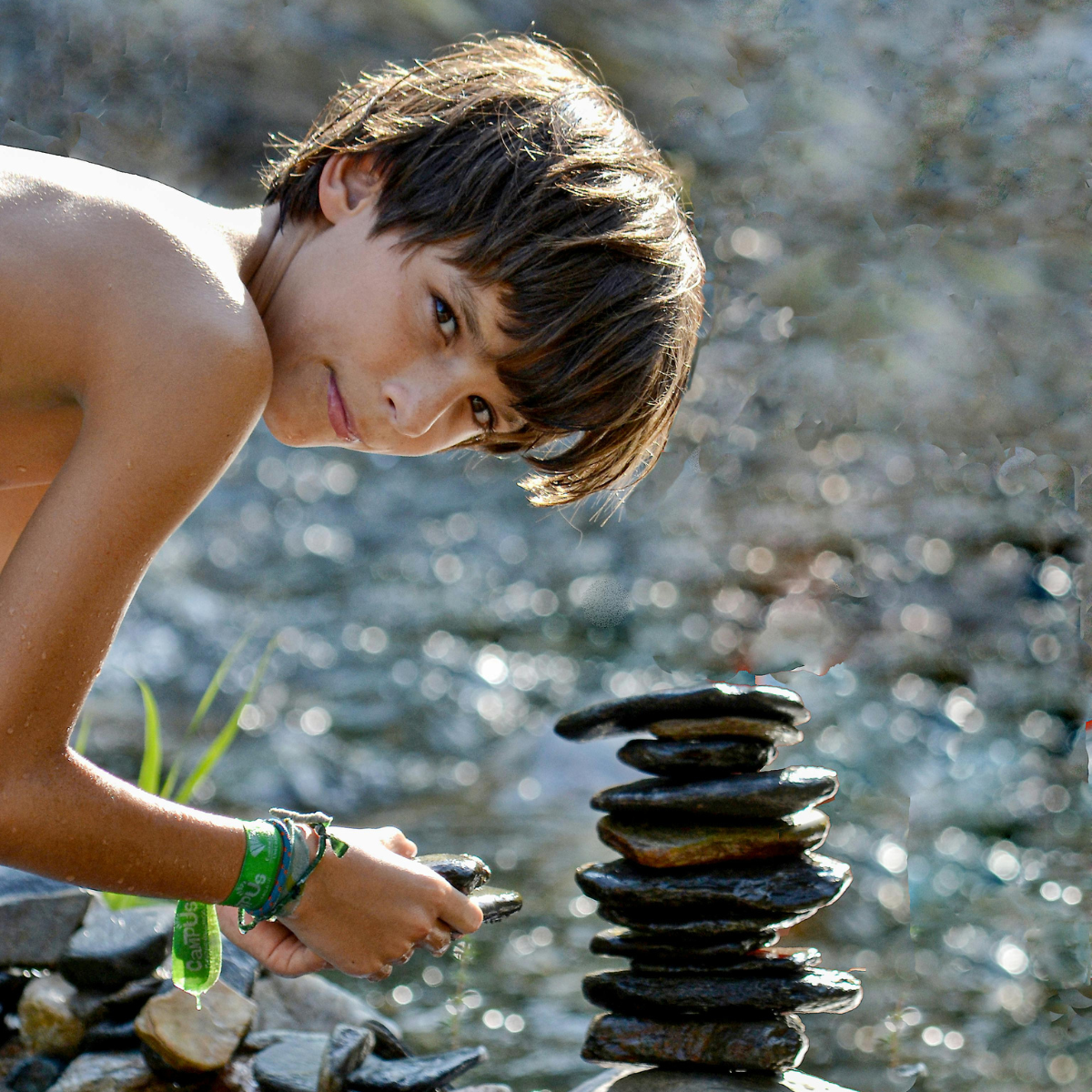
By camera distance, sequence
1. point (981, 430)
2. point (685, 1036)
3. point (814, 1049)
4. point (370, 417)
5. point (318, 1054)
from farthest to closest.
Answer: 1. point (981, 430)
2. point (814, 1049)
3. point (318, 1054)
4. point (685, 1036)
5. point (370, 417)

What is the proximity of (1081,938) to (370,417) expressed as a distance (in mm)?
2837

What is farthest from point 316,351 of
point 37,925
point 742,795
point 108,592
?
point 37,925

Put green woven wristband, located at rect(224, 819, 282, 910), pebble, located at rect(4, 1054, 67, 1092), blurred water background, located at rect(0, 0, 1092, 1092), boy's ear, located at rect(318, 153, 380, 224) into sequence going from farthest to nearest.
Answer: blurred water background, located at rect(0, 0, 1092, 1092)
pebble, located at rect(4, 1054, 67, 1092)
boy's ear, located at rect(318, 153, 380, 224)
green woven wristband, located at rect(224, 819, 282, 910)

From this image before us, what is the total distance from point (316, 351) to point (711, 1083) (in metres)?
1.30

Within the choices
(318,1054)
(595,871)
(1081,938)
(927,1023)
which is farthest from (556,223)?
(1081,938)

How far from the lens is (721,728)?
2.01m

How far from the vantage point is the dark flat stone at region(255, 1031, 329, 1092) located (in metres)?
1.98

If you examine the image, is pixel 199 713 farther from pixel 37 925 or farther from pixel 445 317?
pixel 445 317

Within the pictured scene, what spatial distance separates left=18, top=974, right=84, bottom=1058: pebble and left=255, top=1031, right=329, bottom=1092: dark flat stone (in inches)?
13.4

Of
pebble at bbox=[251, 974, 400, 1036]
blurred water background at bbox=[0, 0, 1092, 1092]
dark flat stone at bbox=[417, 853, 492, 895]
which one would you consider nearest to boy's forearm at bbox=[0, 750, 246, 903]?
dark flat stone at bbox=[417, 853, 492, 895]

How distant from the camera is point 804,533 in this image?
6359 millimetres

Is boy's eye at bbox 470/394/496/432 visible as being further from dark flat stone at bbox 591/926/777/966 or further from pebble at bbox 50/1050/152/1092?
pebble at bbox 50/1050/152/1092

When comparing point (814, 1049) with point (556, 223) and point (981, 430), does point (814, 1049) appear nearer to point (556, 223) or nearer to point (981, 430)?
point (556, 223)

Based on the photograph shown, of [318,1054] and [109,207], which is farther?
[318,1054]
